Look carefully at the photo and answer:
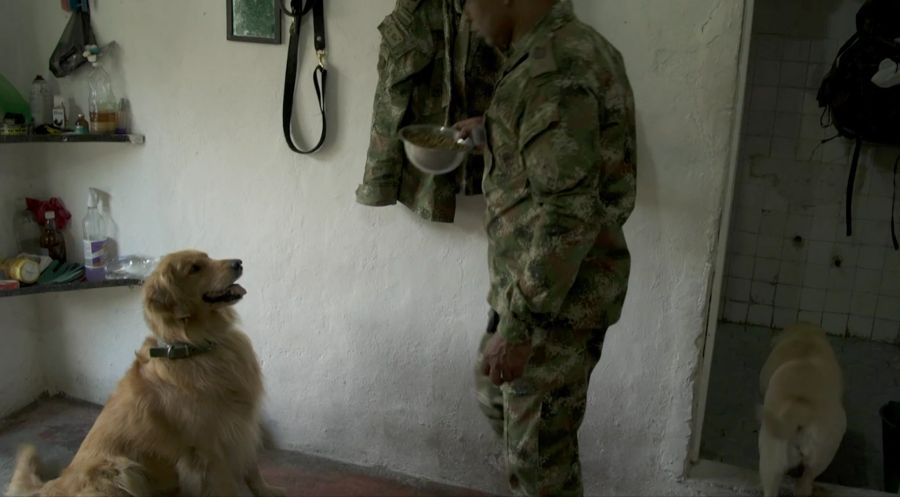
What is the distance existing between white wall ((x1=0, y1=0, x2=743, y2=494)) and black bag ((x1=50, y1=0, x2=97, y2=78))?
0.05 metres

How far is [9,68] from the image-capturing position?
2664 mm

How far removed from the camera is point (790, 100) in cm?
358

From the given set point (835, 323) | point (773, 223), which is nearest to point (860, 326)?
point (835, 323)

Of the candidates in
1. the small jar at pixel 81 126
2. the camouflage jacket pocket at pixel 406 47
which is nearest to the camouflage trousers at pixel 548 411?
the camouflage jacket pocket at pixel 406 47

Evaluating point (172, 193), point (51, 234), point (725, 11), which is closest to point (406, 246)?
point (172, 193)

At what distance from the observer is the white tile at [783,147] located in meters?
3.62

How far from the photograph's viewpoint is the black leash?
2.23 metres

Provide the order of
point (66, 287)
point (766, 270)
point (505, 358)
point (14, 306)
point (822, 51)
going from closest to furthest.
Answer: point (505, 358) → point (66, 287) → point (14, 306) → point (822, 51) → point (766, 270)

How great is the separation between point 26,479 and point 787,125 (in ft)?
11.8

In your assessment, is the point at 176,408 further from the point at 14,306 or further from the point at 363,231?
the point at 14,306

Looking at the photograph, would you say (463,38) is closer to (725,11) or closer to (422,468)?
(725,11)

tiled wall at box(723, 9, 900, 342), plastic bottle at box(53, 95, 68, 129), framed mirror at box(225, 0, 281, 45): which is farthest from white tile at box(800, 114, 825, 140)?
plastic bottle at box(53, 95, 68, 129)

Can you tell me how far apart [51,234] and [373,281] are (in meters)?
1.34

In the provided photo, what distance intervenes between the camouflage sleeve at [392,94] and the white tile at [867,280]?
2.76 meters
